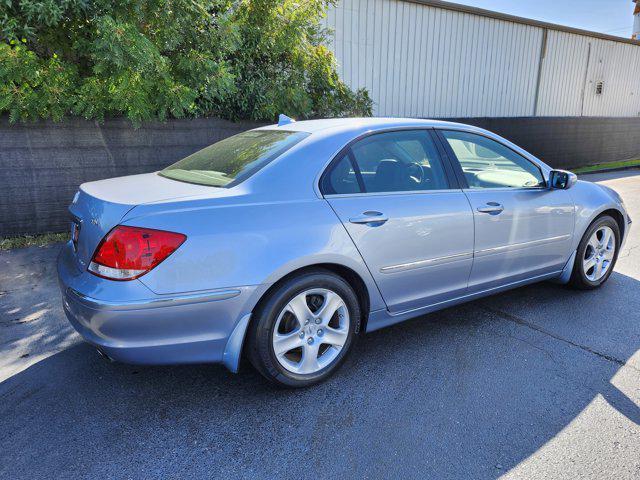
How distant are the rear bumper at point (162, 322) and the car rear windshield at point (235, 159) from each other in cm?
73

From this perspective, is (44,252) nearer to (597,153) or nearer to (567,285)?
(567,285)

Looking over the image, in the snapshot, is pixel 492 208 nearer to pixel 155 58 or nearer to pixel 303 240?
pixel 303 240

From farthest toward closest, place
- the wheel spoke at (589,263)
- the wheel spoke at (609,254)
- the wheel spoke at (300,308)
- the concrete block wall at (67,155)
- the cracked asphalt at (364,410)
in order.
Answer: the concrete block wall at (67,155) < the wheel spoke at (609,254) < the wheel spoke at (589,263) < the wheel spoke at (300,308) < the cracked asphalt at (364,410)

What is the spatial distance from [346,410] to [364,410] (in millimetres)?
103

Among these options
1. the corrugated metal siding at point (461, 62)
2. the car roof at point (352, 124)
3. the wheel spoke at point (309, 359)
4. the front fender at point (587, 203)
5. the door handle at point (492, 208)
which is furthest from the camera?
the corrugated metal siding at point (461, 62)

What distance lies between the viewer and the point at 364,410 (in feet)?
9.15

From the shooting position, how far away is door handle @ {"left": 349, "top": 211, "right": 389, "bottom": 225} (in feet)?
9.82

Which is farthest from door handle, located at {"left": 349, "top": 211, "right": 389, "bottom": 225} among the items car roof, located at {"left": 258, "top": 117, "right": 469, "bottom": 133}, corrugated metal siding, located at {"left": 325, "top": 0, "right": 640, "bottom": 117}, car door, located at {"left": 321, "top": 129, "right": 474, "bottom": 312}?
corrugated metal siding, located at {"left": 325, "top": 0, "right": 640, "bottom": 117}

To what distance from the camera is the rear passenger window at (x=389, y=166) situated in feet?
10.2

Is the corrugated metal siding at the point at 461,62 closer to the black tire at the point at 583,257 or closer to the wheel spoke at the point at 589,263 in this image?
the black tire at the point at 583,257

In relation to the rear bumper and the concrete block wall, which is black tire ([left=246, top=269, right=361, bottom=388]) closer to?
the rear bumper

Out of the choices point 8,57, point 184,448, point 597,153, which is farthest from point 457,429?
point 597,153

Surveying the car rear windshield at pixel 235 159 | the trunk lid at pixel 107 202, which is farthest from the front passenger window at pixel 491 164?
the trunk lid at pixel 107 202

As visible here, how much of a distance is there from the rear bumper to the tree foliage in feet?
12.4
